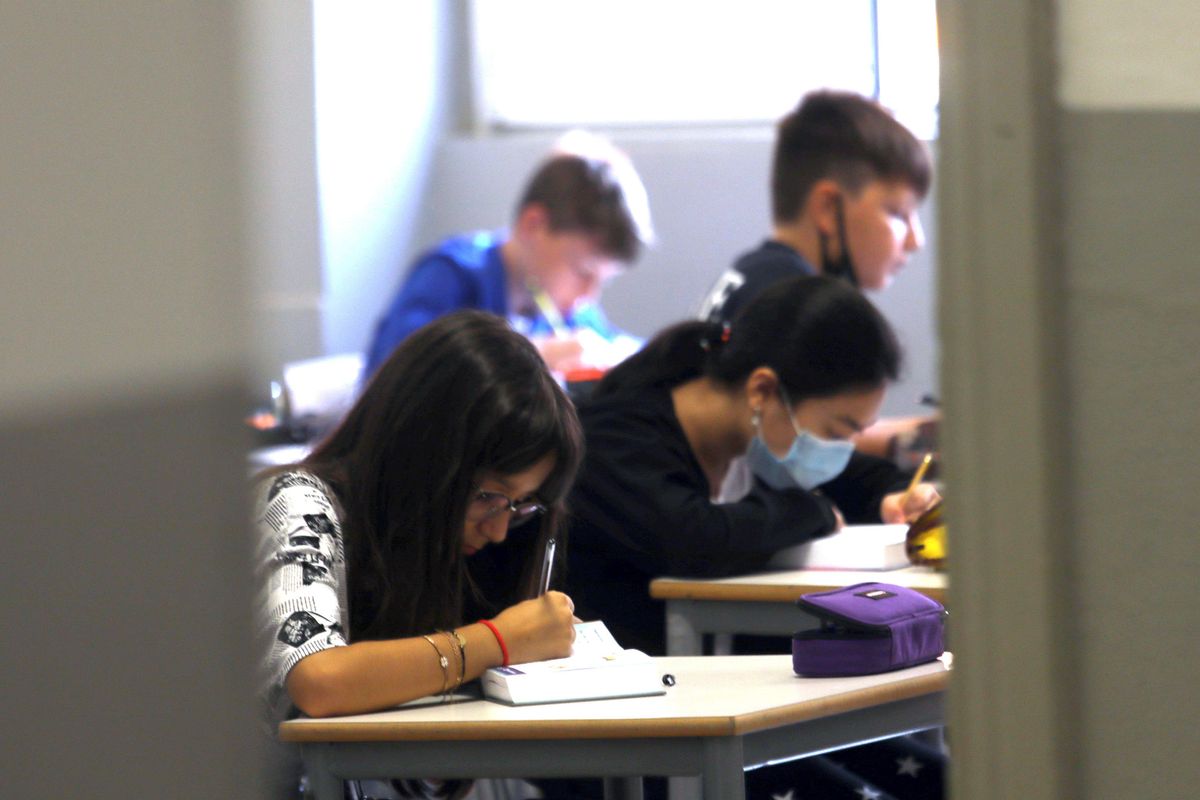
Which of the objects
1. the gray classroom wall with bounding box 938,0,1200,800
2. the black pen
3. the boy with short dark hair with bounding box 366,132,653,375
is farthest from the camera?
the boy with short dark hair with bounding box 366,132,653,375

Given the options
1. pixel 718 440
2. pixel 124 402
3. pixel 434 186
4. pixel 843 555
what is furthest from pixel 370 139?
pixel 124 402

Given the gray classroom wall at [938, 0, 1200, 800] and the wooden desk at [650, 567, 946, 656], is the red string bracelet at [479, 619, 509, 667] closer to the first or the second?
the wooden desk at [650, 567, 946, 656]

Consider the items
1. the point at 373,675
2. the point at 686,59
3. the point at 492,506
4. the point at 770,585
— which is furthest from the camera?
the point at 686,59

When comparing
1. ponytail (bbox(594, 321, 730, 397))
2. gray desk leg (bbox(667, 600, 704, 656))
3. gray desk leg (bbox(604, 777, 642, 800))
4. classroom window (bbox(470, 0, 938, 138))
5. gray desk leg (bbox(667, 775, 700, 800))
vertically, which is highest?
classroom window (bbox(470, 0, 938, 138))

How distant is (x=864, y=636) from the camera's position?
176 cm

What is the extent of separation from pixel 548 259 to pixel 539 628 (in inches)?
98.1

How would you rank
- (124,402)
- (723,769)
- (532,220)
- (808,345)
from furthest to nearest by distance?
1. (532,220)
2. (808,345)
3. (723,769)
4. (124,402)

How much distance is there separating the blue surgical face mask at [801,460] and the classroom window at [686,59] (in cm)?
254

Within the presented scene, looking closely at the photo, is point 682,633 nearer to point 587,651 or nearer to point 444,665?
point 587,651

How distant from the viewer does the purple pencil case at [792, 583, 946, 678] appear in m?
1.75

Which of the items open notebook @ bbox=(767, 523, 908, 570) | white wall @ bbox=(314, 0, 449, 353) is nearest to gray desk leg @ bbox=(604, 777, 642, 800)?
open notebook @ bbox=(767, 523, 908, 570)

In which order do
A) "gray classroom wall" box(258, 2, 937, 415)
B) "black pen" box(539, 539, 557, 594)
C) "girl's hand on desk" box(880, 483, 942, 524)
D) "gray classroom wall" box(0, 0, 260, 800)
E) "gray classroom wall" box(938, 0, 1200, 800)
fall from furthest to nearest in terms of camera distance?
"gray classroom wall" box(258, 2, 937, 415), "girl's hand on desk" box(880, 483, 942, 524), "black pen" box(539, 539, 557, 594), "gray classroom wall" box(938, 0, 1200, 800), "gray classroom wall" box(0, 0, 260, 800)

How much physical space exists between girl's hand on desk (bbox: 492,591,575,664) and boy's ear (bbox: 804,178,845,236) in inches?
60.8

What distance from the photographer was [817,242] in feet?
10.2
